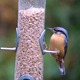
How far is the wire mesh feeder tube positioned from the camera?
8.98 metres

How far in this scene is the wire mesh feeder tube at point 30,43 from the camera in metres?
8.98

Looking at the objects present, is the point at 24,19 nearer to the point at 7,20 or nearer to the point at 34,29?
the point at 34,29

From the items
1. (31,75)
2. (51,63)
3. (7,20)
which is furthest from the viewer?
(7,20)

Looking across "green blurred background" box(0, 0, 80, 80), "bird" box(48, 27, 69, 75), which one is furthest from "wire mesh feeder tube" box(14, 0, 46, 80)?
"green blurred background" box(0, 0, 80, 80)

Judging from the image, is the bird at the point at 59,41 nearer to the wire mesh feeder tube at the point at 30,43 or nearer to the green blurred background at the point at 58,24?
the wire mesh feeder tube at the point at 30,43

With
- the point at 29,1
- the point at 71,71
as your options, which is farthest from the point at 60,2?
the point at 29,1

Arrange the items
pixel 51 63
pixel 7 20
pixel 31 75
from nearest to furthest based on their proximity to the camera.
→ pixel 31 75 < pixel 51 63 < pixel 7 20

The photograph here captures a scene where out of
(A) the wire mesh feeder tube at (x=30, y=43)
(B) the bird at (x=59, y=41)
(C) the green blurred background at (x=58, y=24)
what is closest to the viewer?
(A) the wire mesh feeder tube at (x=30, y=43)

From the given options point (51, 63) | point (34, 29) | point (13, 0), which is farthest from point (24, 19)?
point (13, 0)

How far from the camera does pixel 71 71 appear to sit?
1177cm

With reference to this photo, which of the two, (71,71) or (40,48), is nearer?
(40,48)

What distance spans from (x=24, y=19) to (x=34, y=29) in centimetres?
18

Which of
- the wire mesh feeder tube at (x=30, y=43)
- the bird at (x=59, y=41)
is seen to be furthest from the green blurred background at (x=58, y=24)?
the wire mesh feeder tube at (x=30, y=43)

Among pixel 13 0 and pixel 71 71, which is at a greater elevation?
pixel 13 0
